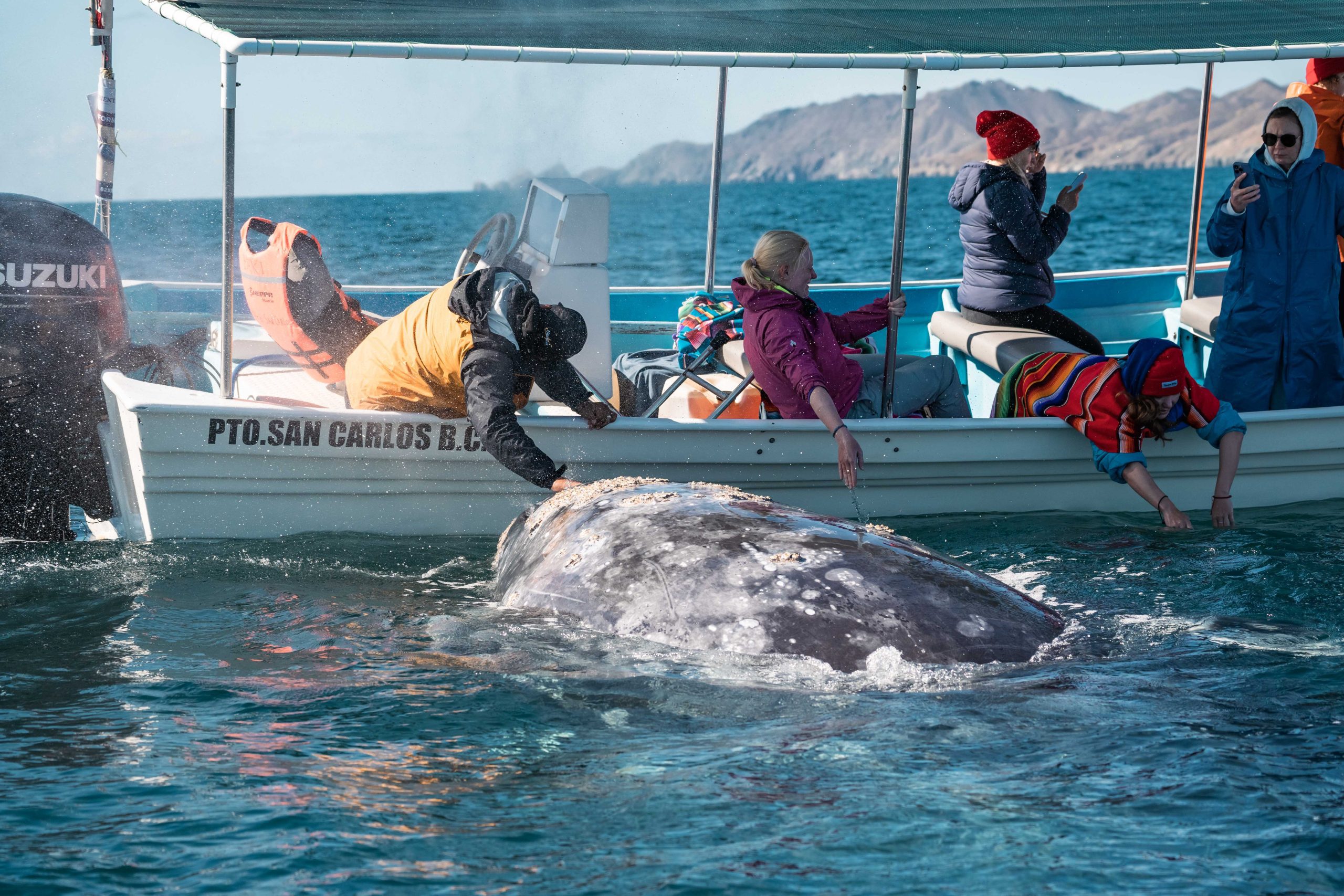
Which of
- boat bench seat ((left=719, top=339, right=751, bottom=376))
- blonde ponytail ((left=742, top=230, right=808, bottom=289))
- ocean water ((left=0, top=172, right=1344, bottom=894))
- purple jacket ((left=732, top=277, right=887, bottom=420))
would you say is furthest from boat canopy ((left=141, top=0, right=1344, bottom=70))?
ocean water ((left=0, top=172, right=1344, bottom=894))

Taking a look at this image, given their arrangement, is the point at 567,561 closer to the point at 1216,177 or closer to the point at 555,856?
the point at 555,856

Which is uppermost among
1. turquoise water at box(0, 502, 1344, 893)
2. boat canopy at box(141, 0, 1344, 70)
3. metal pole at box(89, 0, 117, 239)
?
boat canopy at box(141, 0, 1344, 70)

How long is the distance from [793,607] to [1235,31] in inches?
178

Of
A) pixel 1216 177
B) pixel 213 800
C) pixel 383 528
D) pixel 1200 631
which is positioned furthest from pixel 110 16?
pixel 1216 177

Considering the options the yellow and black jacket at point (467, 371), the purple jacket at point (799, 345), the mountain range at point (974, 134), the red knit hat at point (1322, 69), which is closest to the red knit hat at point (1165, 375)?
the purple jacket at point (799, 345)

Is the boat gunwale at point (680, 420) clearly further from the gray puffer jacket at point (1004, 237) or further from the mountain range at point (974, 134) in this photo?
the mountain range at point (974, 134)

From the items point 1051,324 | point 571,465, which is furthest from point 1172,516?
point 571,465

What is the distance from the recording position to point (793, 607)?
4.29m

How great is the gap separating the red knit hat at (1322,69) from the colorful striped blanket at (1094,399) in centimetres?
245

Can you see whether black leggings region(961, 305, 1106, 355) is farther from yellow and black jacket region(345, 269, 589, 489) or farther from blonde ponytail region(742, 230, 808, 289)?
yellow and black jacket region(345, 269, 589, 489)

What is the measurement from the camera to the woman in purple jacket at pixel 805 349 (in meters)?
6.21

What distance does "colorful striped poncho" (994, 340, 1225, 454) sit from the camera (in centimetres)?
665

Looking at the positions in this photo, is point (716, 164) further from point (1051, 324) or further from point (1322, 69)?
point (1322, 69)

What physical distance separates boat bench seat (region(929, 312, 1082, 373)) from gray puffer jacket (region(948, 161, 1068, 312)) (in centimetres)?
15
